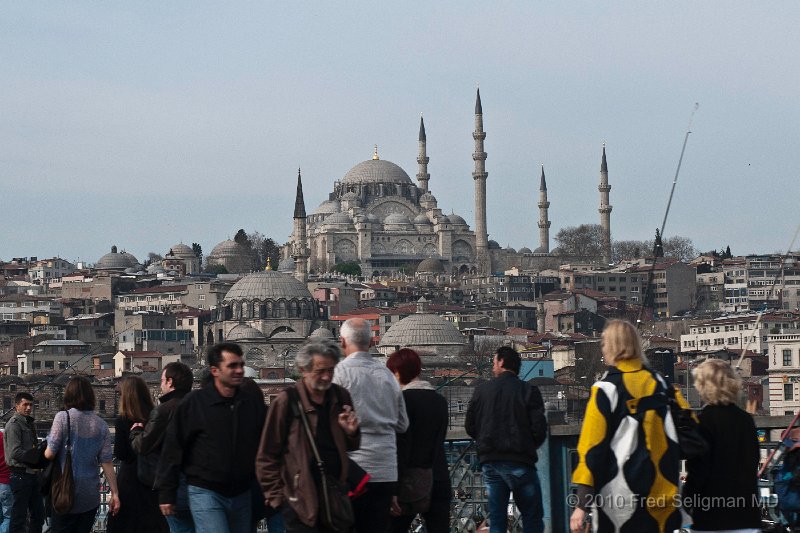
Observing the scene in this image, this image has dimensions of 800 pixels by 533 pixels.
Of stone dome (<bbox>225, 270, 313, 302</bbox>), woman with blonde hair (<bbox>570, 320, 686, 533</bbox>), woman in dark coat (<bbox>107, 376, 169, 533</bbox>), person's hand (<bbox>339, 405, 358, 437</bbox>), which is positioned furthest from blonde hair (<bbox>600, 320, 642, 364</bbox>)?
stone dome (<bbox>225, 270, 313, 302</bbox>)

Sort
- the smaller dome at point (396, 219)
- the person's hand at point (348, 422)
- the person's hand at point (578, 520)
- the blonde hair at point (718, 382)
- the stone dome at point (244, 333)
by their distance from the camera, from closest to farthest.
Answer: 1. the person's hand at point (578, 520)
2. the person's hand at point (348, 422)
3. the blonde hair at point (718, 382)
4. the stone dome at point (244, 333)
5. the smaller dome at point (396, 219)

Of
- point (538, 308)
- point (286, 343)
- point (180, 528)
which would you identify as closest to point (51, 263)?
point (538, 308)

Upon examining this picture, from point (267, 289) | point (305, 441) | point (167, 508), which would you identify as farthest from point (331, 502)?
point (267, 289)

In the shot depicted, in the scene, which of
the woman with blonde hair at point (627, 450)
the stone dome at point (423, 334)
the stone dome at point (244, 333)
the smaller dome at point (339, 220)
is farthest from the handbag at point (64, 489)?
the smaller dome at point (339, 220)

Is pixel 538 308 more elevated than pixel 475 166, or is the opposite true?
pixel 475 166

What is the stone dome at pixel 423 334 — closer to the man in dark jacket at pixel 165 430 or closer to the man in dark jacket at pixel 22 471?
the man in dark jacket at pixel 22 471

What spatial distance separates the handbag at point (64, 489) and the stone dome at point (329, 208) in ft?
311

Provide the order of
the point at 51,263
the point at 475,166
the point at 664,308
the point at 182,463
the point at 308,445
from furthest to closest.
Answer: the point at 51,263 → the point at 475,166 → the point at 664,308 → the point at 182,463 → the point at 308,445

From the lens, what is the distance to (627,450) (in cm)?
636

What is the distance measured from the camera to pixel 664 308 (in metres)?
84.8

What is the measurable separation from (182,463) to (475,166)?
86.0 meters

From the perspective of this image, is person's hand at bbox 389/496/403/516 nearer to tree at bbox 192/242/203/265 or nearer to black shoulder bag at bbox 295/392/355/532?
black shoulder bag at bbox 295/392/355/532

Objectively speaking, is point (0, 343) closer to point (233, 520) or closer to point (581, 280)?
point (581, 280)

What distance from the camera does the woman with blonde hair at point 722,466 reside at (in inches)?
262
